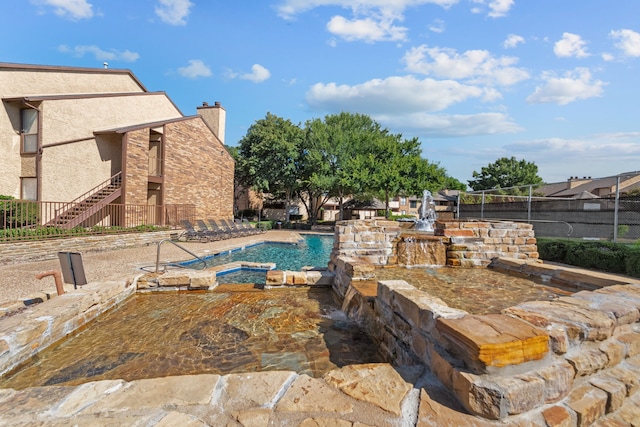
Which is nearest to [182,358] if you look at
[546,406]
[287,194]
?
[546,406]

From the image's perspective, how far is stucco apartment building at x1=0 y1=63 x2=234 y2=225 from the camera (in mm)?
12891

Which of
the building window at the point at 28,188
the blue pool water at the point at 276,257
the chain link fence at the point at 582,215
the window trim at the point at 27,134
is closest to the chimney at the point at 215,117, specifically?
the window trim at the point at 27,134

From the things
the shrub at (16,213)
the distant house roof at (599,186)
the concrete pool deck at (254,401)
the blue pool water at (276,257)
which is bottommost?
the blue pool water at (276,257)

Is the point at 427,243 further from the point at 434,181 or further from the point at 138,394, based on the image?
the point at 434,181

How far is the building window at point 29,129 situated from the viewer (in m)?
13.0

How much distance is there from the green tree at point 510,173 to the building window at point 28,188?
44000 mm

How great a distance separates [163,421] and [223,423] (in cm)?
32

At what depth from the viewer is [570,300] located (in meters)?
2.68

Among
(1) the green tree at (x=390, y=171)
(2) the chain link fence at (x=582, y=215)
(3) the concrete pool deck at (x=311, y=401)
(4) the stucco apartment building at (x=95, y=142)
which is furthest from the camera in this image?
(1) the green tree at (x=390, y=171)

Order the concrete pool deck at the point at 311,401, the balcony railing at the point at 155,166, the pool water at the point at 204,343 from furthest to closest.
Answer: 1. the balcony railing at the point at 155,166
2. the pool water at the point at 204,343
3. the concrete pool deck at the point at 311,401

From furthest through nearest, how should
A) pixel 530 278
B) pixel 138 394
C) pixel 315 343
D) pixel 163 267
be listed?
pixel 163 267 < pixel 530 278 < pixel 315 343 < pixel 138 394

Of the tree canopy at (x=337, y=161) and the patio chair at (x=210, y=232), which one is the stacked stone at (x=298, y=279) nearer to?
the patio chair at (x=210, y=232)

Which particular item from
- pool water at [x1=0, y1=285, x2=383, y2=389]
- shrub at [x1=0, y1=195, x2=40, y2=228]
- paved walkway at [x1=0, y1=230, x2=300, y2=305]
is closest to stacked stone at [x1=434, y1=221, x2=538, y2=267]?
pool water at [x1=0, y1=285, x2=383, y2=389]

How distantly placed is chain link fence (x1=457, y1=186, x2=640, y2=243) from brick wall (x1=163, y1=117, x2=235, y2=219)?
16728 mm
